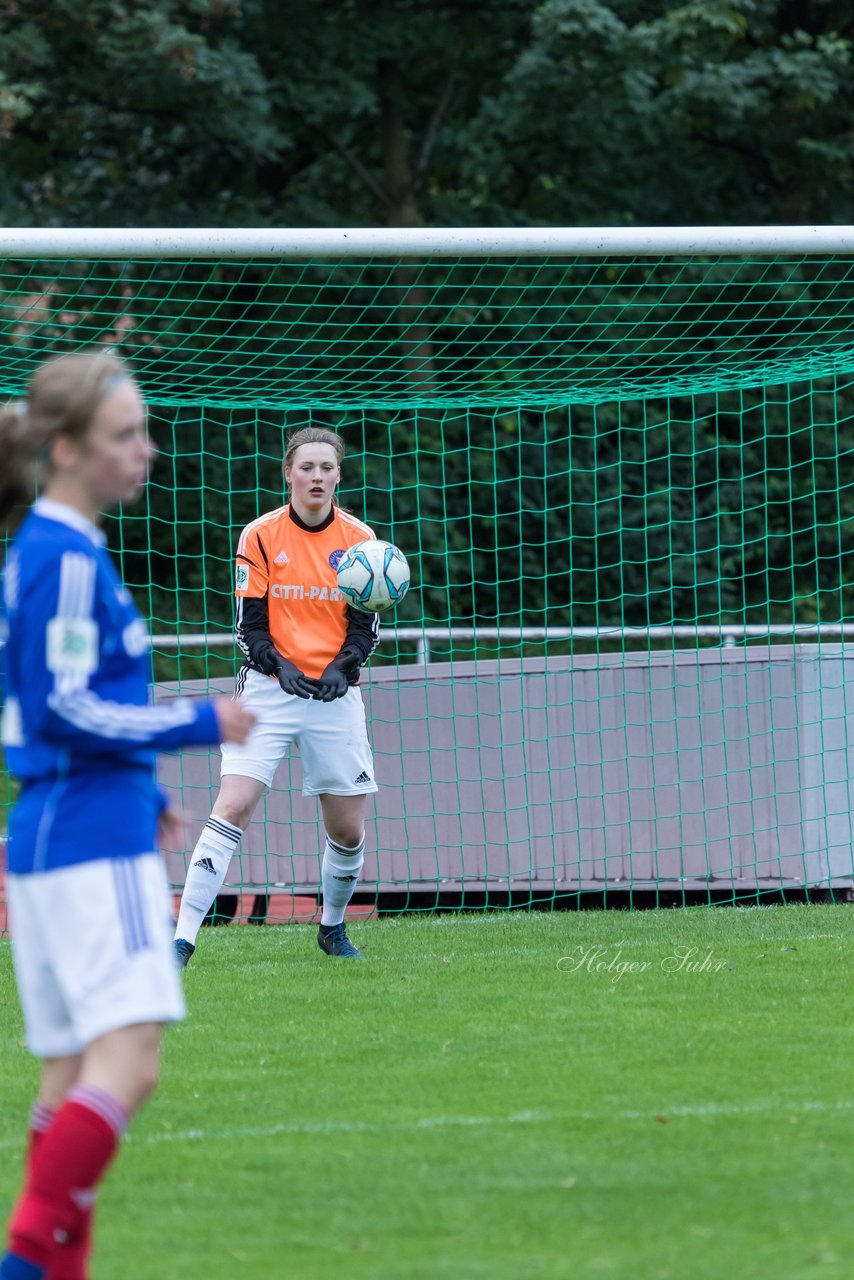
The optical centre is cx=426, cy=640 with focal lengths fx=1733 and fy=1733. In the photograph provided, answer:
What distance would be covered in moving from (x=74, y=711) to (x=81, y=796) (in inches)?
6.3

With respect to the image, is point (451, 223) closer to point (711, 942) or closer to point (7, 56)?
point (7, 56)

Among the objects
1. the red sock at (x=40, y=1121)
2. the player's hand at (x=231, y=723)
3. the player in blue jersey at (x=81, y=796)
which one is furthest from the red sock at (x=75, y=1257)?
the player's hand at (x=231, y=723)

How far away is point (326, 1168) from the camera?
3947 millimetres

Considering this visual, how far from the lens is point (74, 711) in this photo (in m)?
2.78

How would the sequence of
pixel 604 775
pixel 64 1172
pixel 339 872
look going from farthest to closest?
pixel 604 775 < pixel 339 872 < pixel 64 1172

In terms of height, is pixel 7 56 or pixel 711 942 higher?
pixel 7 56

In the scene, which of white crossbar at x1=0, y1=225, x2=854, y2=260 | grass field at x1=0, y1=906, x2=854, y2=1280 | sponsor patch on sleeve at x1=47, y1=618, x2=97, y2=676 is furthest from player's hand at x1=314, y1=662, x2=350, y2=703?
sponsor patch on sleeve at x1=47, y1=618, x2=97, y2=676

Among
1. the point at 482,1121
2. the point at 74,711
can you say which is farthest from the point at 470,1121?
the point at 74,711

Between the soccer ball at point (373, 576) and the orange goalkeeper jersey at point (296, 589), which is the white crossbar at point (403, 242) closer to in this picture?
the orange goalkeeper jersey at point (296, 589)

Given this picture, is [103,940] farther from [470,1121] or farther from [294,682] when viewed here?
[294,682]

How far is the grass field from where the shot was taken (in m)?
3.38

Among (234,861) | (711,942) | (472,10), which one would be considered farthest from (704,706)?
(472,10)

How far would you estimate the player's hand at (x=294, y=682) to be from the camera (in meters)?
6.45

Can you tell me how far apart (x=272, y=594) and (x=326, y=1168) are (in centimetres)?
308
